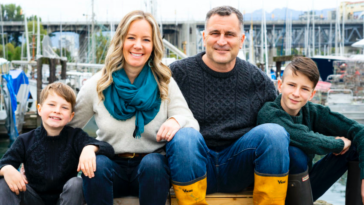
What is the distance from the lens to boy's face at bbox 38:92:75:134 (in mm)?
2059

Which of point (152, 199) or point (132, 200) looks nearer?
point (152, 199)

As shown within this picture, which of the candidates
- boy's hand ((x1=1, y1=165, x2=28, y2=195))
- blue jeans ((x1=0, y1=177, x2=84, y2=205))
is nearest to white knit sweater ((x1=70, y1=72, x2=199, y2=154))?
blue jeans ((x1=0, y1=177, x2=84, y2=205))

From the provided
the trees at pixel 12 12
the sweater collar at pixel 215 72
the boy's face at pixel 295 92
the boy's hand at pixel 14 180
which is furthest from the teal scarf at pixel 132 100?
the trees at pixel 12 12

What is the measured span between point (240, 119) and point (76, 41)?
27373mm

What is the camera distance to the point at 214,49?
7.91 feet

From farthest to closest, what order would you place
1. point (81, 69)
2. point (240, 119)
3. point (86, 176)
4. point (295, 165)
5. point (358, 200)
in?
point (81, 69) → point (240, 119) → point (358, 200) → point (295, 165) → point (86, 176)

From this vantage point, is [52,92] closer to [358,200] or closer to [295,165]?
[295,165]

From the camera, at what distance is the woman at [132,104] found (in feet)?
6.72

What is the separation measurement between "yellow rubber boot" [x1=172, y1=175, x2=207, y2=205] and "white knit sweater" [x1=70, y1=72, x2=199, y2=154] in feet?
1.22

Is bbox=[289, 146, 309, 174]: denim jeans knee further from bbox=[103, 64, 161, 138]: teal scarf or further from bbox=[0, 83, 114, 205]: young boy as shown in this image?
bbox=[0, 83, 114, 205]: young boy

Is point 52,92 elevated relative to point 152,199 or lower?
elevated

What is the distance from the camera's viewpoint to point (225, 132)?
2.32 meters

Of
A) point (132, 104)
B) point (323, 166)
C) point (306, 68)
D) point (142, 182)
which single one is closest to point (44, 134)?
point (132, 104)

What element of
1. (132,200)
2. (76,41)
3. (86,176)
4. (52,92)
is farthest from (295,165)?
(76,41)
